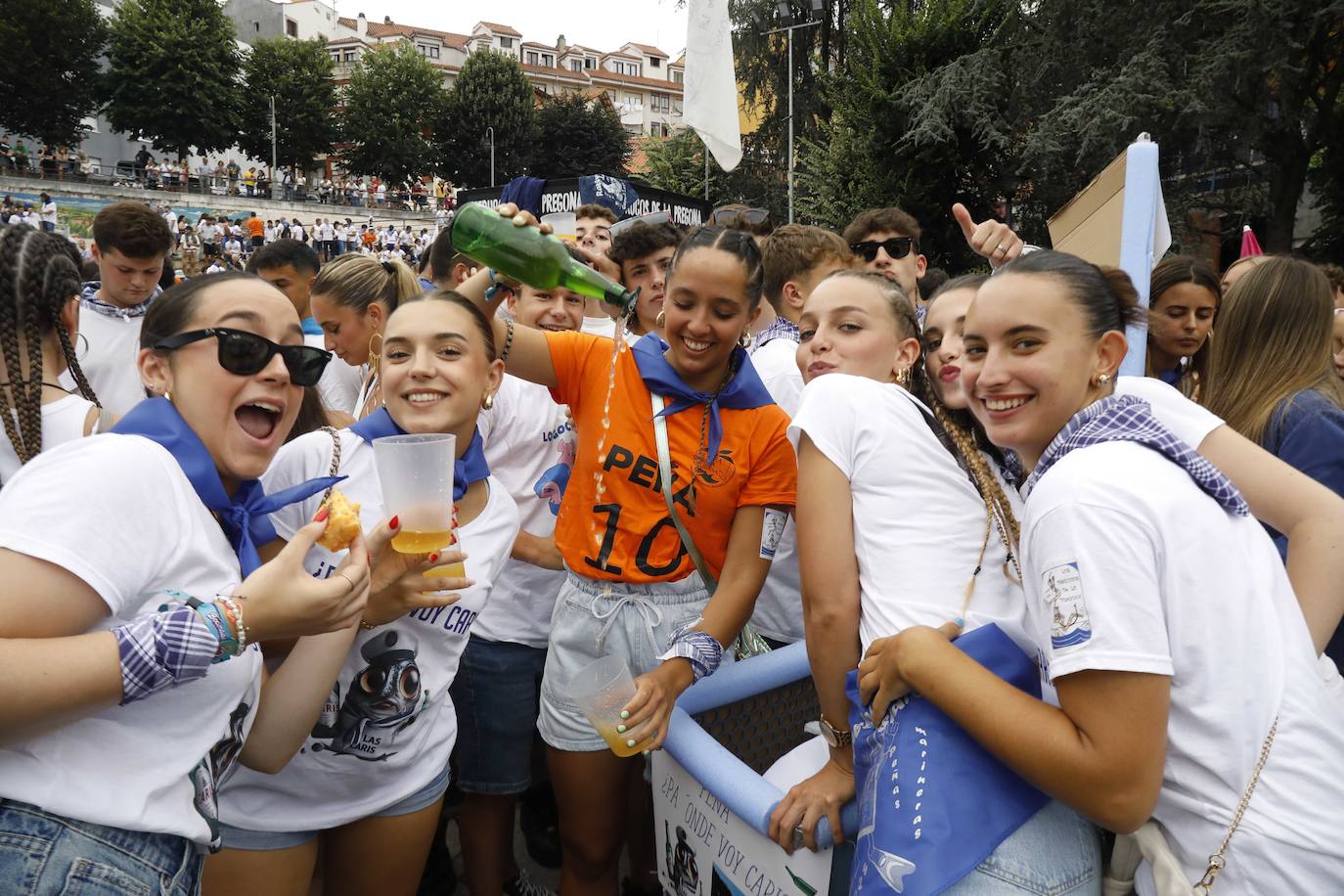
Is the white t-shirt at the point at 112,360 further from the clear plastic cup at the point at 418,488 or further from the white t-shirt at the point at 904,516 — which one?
the white t-shirt at the point at 904,516

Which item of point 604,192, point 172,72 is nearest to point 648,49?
point 172,72

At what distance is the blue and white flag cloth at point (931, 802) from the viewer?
139cm

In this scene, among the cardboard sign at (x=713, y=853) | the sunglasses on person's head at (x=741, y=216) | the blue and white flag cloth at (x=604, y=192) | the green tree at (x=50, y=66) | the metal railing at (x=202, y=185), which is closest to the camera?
the cardboard sign at (x=713, y=853)

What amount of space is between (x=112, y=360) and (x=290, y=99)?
55611 millimetres

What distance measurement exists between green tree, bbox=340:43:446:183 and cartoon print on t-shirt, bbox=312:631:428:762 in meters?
59.1

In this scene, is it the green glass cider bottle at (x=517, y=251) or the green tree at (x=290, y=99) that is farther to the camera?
the green tree at (x=290, y=99)

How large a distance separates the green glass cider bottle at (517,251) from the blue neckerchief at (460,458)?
615 millimetres

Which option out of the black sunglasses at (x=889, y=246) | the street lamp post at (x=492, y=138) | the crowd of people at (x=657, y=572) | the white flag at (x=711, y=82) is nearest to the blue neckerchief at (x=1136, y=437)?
the crowd of people at (x=657, y=572)

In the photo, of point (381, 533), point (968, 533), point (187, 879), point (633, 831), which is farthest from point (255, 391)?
point (633, 831)

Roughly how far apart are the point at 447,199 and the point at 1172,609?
192ft

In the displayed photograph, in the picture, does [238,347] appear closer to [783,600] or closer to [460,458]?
[460,458]

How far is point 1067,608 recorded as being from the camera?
132 centimetres

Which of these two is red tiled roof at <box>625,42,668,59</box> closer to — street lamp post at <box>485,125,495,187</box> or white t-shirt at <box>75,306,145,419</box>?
street lamp post at <box>485,125,495,187</box>

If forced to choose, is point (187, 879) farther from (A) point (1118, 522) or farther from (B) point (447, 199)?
(B) point (447, 199)
